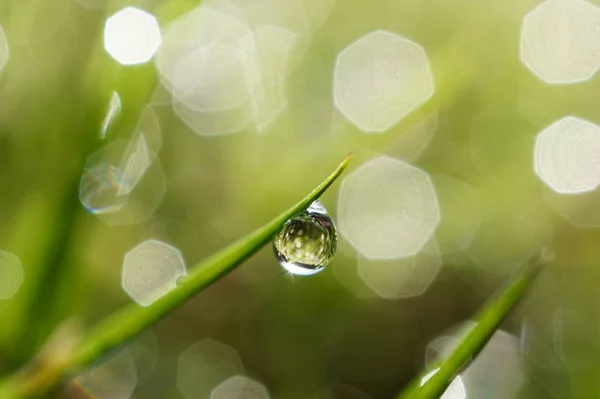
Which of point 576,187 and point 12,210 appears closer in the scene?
point 12,210

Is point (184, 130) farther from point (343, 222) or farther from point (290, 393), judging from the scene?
point (290, 393)

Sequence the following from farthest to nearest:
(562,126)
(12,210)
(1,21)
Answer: (562,126)
(1,21)
(12,210)

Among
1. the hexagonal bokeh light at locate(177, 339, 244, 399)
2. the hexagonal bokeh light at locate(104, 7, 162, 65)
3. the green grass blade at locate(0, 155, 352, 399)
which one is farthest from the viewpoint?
the hexagonal bokeh light at locate(177, 339, 244, 399)

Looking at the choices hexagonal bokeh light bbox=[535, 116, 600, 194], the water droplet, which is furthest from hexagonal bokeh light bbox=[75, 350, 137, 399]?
hexagonal bokeh light bbox=[535, 116, 600, 194]

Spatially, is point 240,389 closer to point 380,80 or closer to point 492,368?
point 492,368

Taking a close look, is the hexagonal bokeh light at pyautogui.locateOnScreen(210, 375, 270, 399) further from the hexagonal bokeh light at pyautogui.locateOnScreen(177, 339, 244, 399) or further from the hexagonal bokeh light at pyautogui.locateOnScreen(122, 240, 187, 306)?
the hexagonal bokeh light at pyautogui.locateOnScreen(122, 240, 187, 306)

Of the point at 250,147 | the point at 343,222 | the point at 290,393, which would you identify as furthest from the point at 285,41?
the point at 290,393

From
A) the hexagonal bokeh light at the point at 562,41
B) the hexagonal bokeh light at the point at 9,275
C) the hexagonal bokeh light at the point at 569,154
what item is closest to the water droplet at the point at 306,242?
the hexagonal bokeh light at the point at 9,275
